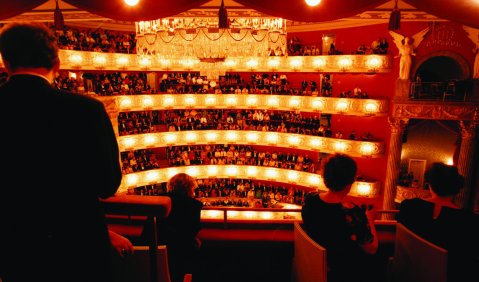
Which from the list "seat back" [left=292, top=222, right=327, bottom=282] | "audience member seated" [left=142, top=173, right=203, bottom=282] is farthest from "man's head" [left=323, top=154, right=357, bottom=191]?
"audience member seated" [left=142, top=173, right=203, bottom=282]

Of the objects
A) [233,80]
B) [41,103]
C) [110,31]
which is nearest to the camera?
[41,103]

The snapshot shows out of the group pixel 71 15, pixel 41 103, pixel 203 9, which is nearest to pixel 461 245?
pixel 41 103

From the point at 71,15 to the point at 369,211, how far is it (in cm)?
1151

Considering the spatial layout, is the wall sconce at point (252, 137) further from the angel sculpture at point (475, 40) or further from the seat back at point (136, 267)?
the seat back at point (136, 267)

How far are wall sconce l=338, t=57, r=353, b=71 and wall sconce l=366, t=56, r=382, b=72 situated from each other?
720mm

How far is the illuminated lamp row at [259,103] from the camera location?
12924 mm

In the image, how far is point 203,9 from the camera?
884cm

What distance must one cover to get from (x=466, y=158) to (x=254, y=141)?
8.78 meters

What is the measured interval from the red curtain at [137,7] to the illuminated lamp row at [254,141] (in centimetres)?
1002

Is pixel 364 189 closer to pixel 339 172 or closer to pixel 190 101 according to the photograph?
pixel 190 101

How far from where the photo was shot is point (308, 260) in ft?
7.01

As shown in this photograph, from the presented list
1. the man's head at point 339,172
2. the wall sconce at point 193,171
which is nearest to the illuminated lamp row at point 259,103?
the wall sconce at point 193,171

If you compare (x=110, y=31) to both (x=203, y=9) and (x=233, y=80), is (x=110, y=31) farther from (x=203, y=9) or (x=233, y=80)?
(x=203, y=9)

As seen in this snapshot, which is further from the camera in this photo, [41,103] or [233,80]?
[233,80]
